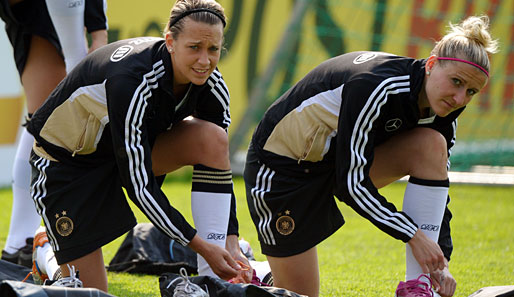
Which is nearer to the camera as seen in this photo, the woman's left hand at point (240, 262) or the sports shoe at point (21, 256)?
the woman's left hand at point (240, 262)

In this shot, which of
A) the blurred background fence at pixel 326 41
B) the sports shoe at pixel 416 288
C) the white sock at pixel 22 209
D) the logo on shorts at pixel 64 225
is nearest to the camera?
the sports shoe at pixel 416 288

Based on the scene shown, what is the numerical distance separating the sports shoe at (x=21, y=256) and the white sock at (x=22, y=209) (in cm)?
2

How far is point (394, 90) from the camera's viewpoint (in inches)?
97.2

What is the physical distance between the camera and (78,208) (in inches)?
108

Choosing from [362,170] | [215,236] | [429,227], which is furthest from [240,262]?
[429,227]

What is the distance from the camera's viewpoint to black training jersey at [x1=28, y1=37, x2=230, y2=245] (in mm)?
2385

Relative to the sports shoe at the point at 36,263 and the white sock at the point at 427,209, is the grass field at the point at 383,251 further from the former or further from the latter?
the white sock at the point at 427,209

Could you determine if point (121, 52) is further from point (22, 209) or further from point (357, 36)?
point (357, 36)

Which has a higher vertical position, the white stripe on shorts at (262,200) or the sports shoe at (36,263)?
the white stripe on shorts at (262,200)

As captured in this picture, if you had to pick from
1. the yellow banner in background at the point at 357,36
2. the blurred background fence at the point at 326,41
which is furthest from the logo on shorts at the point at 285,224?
the yellow banner in background at the point at 357,36

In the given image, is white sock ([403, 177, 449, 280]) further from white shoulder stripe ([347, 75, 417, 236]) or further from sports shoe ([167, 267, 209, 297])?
sports shoe ([167, 267, 209, 297])

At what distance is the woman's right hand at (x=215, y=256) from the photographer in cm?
239

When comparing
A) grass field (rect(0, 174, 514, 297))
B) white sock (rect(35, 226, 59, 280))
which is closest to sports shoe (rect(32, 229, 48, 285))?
white sock (rect(35, 226, 59, 280))

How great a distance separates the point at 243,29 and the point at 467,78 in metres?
4.69
